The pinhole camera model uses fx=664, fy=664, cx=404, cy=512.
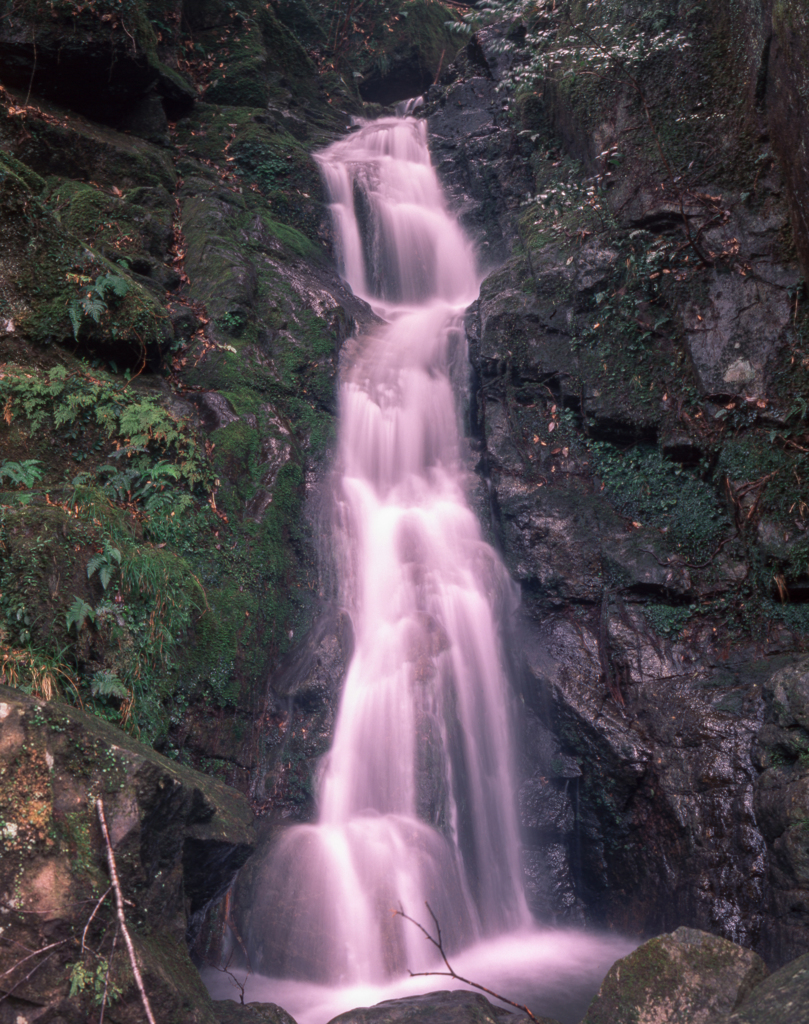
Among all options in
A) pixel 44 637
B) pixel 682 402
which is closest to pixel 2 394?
pixel 44 637

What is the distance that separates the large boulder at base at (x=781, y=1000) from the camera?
9.04ft

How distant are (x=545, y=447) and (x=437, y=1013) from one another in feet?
21.0

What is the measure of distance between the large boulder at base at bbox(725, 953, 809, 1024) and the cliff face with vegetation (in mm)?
2149

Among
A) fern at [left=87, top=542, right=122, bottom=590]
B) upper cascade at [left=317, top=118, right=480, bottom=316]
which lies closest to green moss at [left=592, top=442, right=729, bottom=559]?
fern at [left=87, top=542, right=122, bottom=590]

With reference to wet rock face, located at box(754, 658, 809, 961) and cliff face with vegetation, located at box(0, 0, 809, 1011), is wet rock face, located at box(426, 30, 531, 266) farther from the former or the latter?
wet rock face, located at box(754, 658, 809, 961)

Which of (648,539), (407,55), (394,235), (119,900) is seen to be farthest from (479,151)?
(119,900)

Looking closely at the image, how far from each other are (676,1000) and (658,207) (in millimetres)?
8380

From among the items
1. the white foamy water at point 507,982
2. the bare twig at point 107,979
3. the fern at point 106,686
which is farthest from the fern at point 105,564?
the white foamy water at point 507,982

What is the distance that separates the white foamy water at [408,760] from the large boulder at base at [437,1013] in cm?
107

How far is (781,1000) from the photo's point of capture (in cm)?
288

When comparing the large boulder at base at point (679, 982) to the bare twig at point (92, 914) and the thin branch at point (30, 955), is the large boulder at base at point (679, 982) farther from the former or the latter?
the thin branch at point (30, 955)

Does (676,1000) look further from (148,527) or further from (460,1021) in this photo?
(148,527)

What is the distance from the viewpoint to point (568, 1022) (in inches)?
196

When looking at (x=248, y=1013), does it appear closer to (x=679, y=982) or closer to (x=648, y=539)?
(x=679, y=982)
